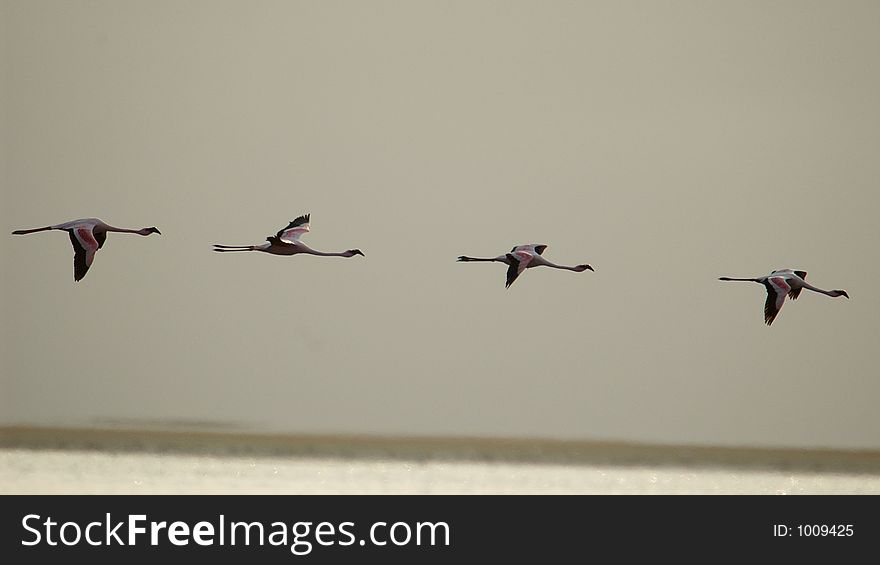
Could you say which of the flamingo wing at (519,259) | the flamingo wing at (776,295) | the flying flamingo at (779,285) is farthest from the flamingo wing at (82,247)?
the flamingo wing at (776,295)

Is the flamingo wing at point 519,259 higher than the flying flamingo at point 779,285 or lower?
higher

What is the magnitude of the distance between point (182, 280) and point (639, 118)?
1.90m

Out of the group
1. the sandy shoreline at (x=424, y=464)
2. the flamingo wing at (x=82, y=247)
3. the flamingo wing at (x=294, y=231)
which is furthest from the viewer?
the sandy shoreline at (x=424, y=464)

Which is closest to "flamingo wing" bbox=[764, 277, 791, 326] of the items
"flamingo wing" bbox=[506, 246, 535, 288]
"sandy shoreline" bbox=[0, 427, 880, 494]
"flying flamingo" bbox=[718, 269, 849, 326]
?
"flying flamingo" bbox=[718, 269, 849, 326]

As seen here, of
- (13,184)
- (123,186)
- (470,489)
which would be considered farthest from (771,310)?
(13,184)

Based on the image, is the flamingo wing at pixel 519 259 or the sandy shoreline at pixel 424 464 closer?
the flamingo wing at pixel 519 259

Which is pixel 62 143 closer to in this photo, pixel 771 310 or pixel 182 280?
pixel 182 280

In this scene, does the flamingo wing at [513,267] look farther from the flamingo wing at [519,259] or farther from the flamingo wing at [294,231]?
the flamingo wing at [294,231]

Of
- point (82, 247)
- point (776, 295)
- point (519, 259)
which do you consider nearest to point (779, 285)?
point (776, 295)

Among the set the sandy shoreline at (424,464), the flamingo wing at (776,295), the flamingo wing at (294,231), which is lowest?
the sandy shoreline at (424,464)

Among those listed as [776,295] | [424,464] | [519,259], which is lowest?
[424,464]

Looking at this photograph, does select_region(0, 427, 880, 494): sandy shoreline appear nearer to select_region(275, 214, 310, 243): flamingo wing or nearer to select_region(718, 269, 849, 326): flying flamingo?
select_region(718, 269, 849, 326): flying flamingo

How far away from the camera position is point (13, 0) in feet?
14.0

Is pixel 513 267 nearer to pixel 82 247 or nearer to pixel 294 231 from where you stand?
pixel 294 231
